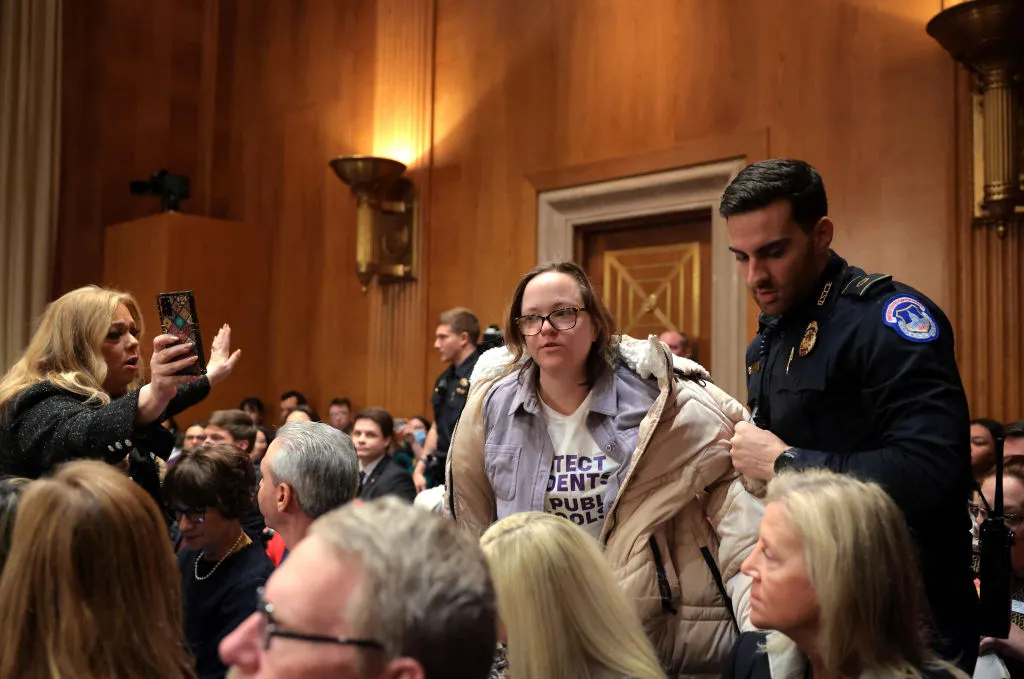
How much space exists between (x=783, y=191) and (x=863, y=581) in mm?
805

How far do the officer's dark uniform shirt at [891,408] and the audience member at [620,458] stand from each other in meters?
0.24

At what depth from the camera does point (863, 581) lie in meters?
1.66

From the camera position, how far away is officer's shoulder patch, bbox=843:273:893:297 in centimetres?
207

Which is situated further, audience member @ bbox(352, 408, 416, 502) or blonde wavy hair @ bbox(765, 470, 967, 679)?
audience member @ bbox(352, 408, 416, 502)

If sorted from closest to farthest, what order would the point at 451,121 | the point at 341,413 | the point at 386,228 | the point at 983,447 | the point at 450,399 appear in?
the point at 983,447 < the point at 450,399 < the point at 451,121 < the point at 386,228 < the point at 341,413

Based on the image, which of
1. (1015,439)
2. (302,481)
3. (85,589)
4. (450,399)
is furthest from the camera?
(450,399)

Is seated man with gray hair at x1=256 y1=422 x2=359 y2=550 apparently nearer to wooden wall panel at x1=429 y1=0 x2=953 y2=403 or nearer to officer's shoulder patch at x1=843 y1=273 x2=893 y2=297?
officer's shoulder patch at x1=843 y1=273 x2=893 y2=297

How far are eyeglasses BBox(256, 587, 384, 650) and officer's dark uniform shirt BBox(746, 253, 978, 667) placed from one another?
1.11 meters

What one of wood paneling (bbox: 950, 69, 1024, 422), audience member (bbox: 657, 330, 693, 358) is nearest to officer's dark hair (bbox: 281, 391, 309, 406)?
audience member (bbox: 657, 330, 693, 358)

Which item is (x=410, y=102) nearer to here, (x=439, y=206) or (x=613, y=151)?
(x=439, y=206)

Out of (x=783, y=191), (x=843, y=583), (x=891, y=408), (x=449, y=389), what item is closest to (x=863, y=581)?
(x=843, y=583)

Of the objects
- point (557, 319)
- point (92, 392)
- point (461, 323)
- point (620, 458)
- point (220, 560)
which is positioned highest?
point (461, 323)

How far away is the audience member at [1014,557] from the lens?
259 cm

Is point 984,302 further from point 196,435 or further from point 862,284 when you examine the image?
point 196,435
